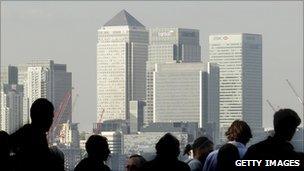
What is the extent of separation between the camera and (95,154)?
1266 cm

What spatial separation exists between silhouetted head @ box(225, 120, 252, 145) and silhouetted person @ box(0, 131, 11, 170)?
2108 mm

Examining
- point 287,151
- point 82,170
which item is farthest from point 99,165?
point 287,151

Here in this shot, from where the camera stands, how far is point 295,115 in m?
11.9

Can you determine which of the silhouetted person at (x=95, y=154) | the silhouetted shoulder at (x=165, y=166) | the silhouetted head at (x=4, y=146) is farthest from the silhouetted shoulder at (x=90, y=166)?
the silhouetted head at (x=4, y=146)

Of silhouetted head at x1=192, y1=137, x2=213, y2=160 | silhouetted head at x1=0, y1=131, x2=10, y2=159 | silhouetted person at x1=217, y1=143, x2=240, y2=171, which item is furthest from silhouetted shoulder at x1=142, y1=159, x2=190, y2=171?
silhouetted head at x1=192, y1=137, x2=213, y2=160

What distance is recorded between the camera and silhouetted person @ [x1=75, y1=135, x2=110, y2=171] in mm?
12594

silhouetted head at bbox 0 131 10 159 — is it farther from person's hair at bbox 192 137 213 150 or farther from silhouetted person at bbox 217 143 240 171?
person's hair at bbox 192 137 213 150

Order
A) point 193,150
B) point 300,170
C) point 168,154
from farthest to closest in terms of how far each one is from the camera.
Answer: point 193,150 < point 168,154 < point 300,170

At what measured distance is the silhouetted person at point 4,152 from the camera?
471 inches

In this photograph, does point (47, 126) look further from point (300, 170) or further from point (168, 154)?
point (300, 170)

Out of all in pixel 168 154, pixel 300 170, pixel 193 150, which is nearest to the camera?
pixel 300 170

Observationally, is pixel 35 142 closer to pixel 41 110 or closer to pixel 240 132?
pixel 41 110

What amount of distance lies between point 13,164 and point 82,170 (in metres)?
0.90

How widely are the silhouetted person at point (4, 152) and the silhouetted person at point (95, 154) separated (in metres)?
0.71
